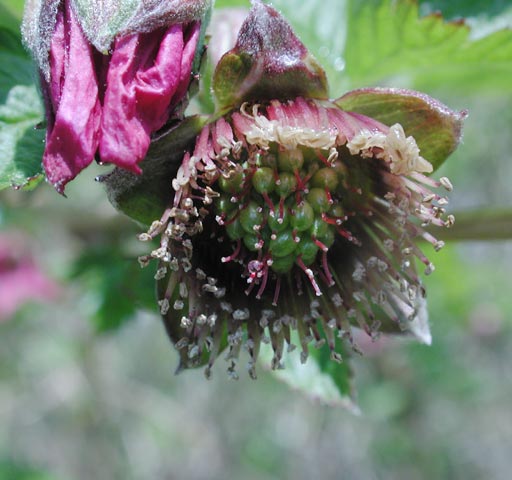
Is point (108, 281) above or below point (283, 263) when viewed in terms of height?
below

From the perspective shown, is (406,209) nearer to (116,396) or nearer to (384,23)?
(384,23)

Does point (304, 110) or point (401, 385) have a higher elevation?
point (304, 110)

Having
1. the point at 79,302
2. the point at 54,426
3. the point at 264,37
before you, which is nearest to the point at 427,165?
the point at 264,37

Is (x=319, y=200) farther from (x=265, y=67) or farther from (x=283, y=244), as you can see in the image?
(x=265, y=67)

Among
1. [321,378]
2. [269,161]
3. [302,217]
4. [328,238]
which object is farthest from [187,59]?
[321,378]

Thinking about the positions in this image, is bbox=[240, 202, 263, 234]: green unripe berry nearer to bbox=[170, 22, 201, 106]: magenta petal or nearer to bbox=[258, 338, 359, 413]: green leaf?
bbox=[170, 22, 201, 106]: magenta petal

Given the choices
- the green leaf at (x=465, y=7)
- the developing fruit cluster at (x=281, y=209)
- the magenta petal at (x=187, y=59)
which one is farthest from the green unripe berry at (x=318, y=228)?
the green leaf at (x=465, y=7)
